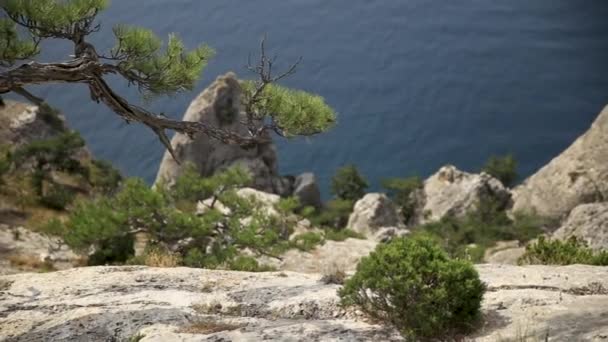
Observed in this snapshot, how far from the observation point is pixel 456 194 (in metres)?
64.7

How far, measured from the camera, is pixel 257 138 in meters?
11.8

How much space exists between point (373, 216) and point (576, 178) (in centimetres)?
1863

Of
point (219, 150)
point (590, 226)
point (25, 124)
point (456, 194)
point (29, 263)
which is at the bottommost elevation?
point (590, 226)

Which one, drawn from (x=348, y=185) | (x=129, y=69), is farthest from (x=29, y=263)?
(x=348, y=185)

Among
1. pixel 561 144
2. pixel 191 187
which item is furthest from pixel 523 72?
pixel 191 187

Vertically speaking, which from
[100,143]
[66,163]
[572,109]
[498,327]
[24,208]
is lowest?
[498,327]

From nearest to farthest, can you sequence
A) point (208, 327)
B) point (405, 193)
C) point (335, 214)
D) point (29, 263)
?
1. point (208, 327)
2. point (29, 263)
3. point (335, 214)
4. point (405, 193)

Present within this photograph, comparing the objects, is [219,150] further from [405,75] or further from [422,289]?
[405,75]

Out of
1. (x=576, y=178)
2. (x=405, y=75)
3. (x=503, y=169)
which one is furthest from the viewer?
(x=405, y=75)

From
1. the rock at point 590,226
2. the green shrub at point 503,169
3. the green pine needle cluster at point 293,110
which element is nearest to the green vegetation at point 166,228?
the green pine needle cluster at point 293,110

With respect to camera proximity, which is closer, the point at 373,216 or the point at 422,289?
the point at 422,289

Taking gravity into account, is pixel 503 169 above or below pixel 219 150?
below

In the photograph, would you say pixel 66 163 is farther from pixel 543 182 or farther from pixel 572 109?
pixel 572 109

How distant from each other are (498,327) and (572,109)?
5817 inches
